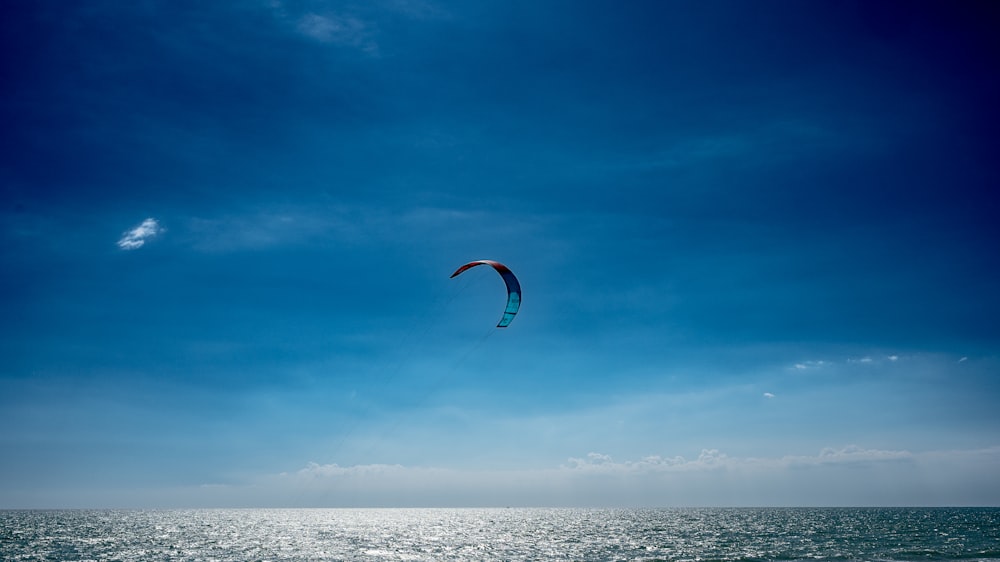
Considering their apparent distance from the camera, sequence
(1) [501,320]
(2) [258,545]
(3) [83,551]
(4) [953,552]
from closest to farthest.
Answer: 1. (1) [501,320]
2. (4) [953,552]
3. (3) [83,551]
4. (2) [258,545]

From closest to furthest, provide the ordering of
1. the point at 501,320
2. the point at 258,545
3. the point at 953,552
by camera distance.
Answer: the point at 501,320, the point at 953,552, the point at 258,545

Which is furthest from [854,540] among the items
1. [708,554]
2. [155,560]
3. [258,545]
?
[155,560]

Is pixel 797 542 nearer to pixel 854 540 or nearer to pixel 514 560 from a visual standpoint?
pixel 854 540

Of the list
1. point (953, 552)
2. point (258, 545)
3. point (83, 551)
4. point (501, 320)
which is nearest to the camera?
point (501, 320)

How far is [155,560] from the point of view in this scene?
46.6 metres

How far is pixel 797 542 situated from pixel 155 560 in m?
49.7

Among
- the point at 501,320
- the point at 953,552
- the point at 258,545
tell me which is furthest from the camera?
the point at 258,545

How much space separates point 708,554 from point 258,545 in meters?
37.9

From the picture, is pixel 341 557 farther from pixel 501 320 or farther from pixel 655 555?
pixel 501 320

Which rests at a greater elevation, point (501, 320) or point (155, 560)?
point (501, 320)

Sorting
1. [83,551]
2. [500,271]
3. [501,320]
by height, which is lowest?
[83,551]

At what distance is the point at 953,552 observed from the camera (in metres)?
44.2

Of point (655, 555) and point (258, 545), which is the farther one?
point (258, 545)

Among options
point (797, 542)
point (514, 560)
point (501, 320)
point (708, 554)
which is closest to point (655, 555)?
point (708, 554)
